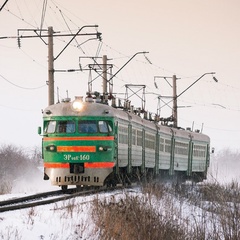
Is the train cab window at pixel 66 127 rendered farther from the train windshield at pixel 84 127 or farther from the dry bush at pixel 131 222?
the dry bush at pixel 131 222

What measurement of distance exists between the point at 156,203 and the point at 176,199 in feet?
13.7

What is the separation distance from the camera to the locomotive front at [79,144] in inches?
831

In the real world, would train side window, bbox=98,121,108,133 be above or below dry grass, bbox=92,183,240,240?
above

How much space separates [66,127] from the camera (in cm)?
2155

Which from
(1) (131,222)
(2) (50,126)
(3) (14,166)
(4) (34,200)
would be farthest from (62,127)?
(3) (14,166)

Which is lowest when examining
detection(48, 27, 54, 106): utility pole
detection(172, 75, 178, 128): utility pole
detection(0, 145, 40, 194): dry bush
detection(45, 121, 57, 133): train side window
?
detection(0, 145, 40, 194): dry bush

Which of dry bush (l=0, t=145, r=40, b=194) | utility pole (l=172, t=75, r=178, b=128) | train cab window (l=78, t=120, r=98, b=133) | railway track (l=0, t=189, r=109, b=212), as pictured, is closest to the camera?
railway track (l=0, t=189, r=109, b=212)

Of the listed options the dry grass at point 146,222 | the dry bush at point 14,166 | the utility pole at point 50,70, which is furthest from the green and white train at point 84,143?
the dry bush at point 14,166

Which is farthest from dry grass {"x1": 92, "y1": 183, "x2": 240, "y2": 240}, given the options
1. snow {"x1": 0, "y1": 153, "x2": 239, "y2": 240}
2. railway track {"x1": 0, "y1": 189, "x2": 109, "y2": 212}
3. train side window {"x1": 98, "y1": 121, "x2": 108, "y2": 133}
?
train side window {"x1": 98, "y1": 121, "x2": 108, "y2": 133}

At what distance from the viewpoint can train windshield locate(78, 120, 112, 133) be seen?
21.5 m

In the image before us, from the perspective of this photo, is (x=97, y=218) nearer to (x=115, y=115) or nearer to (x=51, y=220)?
(x=51, y=220)

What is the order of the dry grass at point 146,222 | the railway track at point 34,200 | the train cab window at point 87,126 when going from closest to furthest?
the dry grass at point 146,222 < the railway track at point 34,200 < the train cab window at point 87,126

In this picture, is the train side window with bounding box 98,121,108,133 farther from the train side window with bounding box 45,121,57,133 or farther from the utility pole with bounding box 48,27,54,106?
the utility pole with bounding box 48,27,54,106

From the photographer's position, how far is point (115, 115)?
22031 mm
